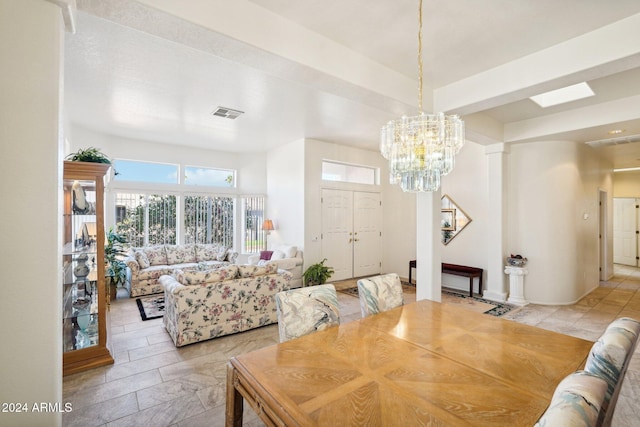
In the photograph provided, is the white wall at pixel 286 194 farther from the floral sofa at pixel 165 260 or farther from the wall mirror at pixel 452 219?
the wall mirror at pixel 452 219

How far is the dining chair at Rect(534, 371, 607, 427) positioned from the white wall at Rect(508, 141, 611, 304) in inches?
194

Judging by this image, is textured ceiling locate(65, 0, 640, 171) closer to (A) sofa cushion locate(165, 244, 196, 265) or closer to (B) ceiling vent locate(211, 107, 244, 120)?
(B) ceiling vent locate(211, 107, 244, 120)

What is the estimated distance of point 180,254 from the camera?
6137 millimetres

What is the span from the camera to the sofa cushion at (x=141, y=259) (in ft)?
17.4

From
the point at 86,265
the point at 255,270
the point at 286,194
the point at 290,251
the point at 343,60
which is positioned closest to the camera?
the point at 343,60

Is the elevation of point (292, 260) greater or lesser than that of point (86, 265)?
lesser

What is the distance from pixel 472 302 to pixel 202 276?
425 cm

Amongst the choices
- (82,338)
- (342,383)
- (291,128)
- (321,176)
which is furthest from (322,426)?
(321,176)

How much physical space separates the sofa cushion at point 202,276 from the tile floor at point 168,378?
69 cm

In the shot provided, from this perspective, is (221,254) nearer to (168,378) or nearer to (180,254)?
(180,254)

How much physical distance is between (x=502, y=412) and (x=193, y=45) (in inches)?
106

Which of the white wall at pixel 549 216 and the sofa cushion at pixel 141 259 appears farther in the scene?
the sofa cushion at pixel 141 259

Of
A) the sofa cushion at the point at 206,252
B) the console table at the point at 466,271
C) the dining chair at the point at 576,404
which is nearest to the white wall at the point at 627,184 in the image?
the console table at the point at 466,271

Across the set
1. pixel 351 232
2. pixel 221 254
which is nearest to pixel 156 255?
pixel 221 254
